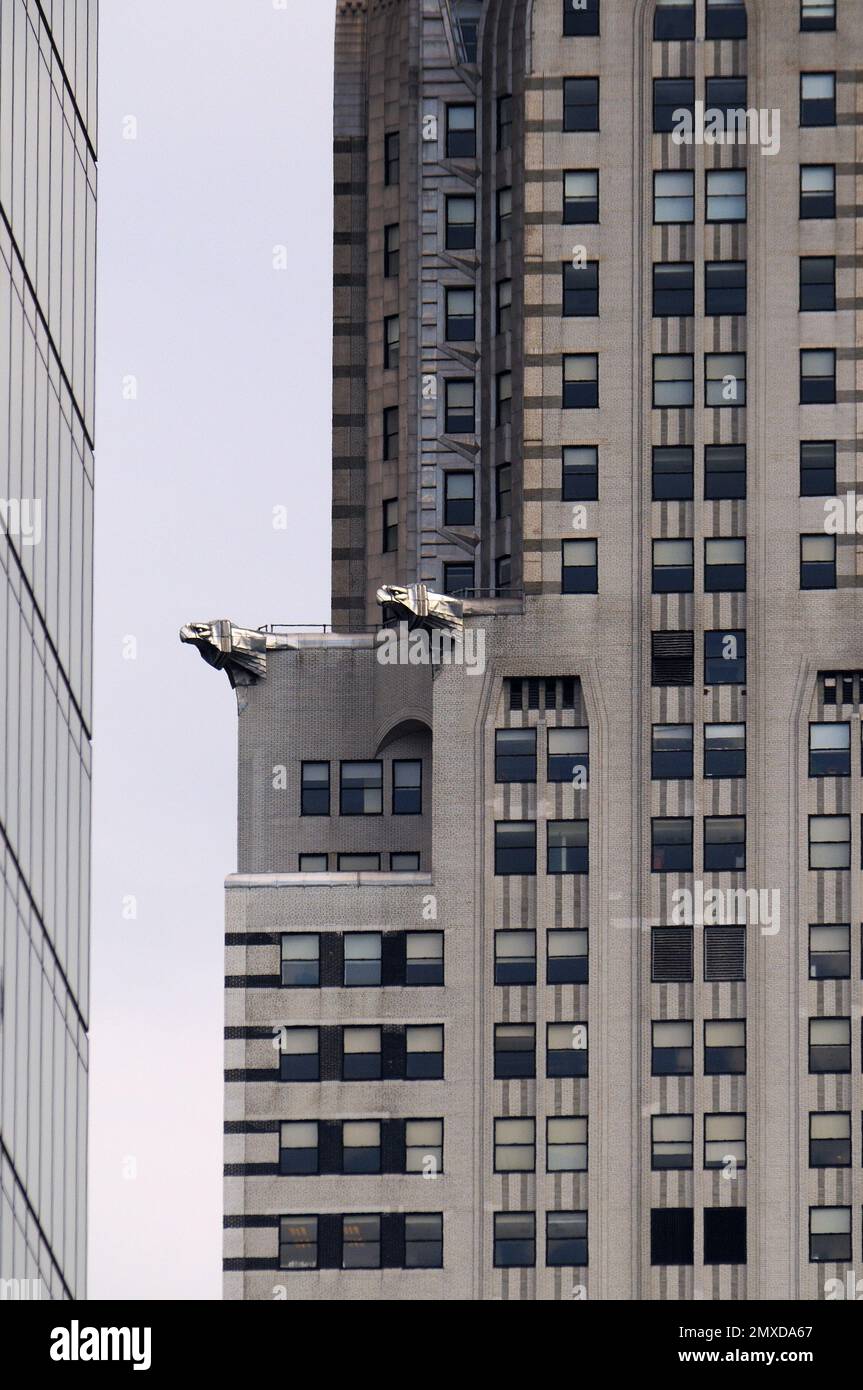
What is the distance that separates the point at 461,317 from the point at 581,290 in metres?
8.86

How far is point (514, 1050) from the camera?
13625 centimetres

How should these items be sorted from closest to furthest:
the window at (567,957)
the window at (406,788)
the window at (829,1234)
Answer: the window at (829,1234) < the window at (567,957) < the window at (406,788)

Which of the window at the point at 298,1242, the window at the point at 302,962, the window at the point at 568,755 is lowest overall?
the window at the point at 298,1242

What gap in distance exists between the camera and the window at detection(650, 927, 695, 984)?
13700cm

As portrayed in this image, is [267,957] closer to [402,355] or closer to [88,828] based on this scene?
[402,355]

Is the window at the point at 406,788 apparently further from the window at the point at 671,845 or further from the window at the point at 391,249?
the window at the point at 391,249

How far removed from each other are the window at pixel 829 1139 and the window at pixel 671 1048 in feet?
16.6

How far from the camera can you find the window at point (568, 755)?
138375 mm

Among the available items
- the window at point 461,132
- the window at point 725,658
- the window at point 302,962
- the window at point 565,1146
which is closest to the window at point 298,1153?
the window at point 302,962

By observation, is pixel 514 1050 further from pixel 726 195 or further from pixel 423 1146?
pixel 726 195

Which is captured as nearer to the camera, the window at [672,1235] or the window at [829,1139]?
the window at [672,1235]

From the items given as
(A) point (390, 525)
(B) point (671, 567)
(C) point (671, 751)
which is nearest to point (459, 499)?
(A) point (390, 525)

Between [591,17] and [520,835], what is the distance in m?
31.8

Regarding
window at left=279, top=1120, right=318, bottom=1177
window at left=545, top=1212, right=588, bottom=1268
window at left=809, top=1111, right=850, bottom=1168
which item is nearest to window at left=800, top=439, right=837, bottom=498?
window at left=809, top=1111, right=850, bottom=1168
